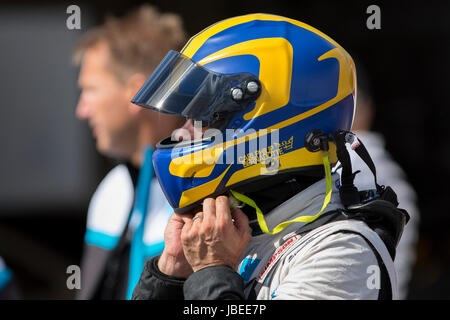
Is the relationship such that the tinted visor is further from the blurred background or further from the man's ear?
the blurred background

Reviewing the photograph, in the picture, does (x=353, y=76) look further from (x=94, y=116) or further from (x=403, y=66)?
(x=403, y=66)

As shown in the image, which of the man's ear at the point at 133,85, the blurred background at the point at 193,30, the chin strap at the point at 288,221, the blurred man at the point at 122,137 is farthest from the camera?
the blurred background at the point at 193,30

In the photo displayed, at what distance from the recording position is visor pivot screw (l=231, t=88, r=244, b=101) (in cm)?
177

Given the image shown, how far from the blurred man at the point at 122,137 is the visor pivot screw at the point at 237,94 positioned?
1.16 meters

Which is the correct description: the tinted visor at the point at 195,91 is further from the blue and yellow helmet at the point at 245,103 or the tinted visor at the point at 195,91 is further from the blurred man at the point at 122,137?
the blurred man at the point at 122,137

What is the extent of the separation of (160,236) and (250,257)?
1047 millimetres

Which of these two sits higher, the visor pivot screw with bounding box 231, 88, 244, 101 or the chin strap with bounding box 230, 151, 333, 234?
the visor pivot screw with bounding box 231, 88, 244, 101

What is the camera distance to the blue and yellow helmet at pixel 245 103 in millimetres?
1790

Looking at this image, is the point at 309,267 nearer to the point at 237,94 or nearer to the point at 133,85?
the point at 237,94

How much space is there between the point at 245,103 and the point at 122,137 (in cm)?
137

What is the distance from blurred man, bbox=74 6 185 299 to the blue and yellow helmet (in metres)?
1.04

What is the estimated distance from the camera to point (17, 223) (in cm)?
692

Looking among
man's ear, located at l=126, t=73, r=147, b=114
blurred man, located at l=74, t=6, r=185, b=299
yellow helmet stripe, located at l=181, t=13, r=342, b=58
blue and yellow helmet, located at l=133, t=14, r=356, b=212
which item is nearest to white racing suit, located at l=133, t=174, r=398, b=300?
blue and yellow helmet, located at l=133, t=14, r=356, b=212

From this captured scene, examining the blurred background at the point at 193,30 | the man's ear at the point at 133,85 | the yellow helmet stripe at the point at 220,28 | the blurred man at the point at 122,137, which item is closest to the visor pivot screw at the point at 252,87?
the yellow helmet stripe at the point at 220,28
